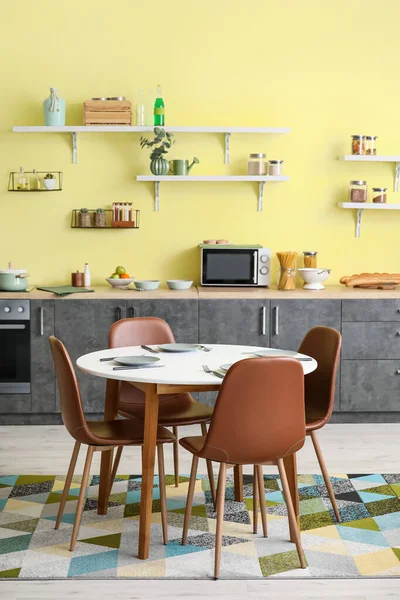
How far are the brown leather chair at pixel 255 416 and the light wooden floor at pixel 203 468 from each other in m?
0.18

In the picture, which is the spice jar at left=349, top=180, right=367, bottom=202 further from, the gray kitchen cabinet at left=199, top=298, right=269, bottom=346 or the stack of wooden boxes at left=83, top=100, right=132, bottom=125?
the stack of wooden boxes at left=83, top=100, right=132, bottom=125

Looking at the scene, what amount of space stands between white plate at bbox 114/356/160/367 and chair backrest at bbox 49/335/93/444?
23cm

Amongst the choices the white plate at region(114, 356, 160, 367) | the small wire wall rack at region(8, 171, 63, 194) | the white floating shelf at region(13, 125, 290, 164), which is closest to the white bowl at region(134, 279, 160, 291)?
the small wire wall rack at region(8, 171, 63, 194)

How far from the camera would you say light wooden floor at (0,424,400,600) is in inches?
113

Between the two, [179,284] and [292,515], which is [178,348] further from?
[179,284]

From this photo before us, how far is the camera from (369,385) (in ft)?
16.9

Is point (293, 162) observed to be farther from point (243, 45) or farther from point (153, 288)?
point (153, 288)

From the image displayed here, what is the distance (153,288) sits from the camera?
5.30 m

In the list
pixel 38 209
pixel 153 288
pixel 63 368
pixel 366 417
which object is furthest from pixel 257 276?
pixel 63 368


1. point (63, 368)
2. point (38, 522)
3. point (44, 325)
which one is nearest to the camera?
point (63, 368)

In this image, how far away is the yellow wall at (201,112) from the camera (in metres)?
5.46

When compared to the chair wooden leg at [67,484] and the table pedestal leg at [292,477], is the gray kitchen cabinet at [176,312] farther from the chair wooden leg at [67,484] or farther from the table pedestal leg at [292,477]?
the table pedestal leg at [292,477]

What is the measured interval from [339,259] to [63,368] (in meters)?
2.92

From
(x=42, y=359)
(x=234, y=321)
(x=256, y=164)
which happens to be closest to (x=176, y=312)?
(x=234, y=321)
